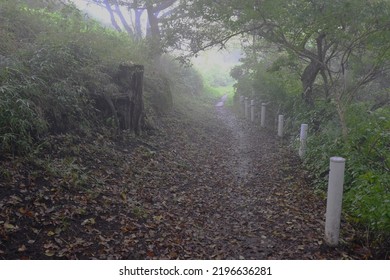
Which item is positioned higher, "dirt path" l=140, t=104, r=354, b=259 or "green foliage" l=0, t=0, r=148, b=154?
"green foliage" l=0, t=0, r=148, b=154

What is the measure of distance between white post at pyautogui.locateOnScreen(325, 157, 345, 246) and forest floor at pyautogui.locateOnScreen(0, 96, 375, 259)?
7.4 inches

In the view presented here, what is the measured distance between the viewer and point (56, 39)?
9.52 m

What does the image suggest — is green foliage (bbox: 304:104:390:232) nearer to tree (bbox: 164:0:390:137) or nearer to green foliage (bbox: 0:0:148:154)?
tree (bbox: 164:0:390:137)

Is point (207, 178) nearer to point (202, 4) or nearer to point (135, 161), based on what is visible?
point (135, 161)

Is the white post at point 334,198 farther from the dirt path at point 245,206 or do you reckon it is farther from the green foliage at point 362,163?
the green foliage at point 362,163

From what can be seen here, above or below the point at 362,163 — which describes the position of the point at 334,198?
below

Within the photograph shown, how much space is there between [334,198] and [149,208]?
2885 mm

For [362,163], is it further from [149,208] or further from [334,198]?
[149,208]

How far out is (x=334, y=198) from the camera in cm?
450

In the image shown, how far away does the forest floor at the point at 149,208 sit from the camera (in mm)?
4387

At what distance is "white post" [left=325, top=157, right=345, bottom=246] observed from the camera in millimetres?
4406

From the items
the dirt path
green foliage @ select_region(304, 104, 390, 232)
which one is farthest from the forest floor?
green foliage @ select_region(304, 104, 390, 232)

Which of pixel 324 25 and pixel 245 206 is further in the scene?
pixel 324 25

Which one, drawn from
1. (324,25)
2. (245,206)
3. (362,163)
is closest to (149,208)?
(245,206)
